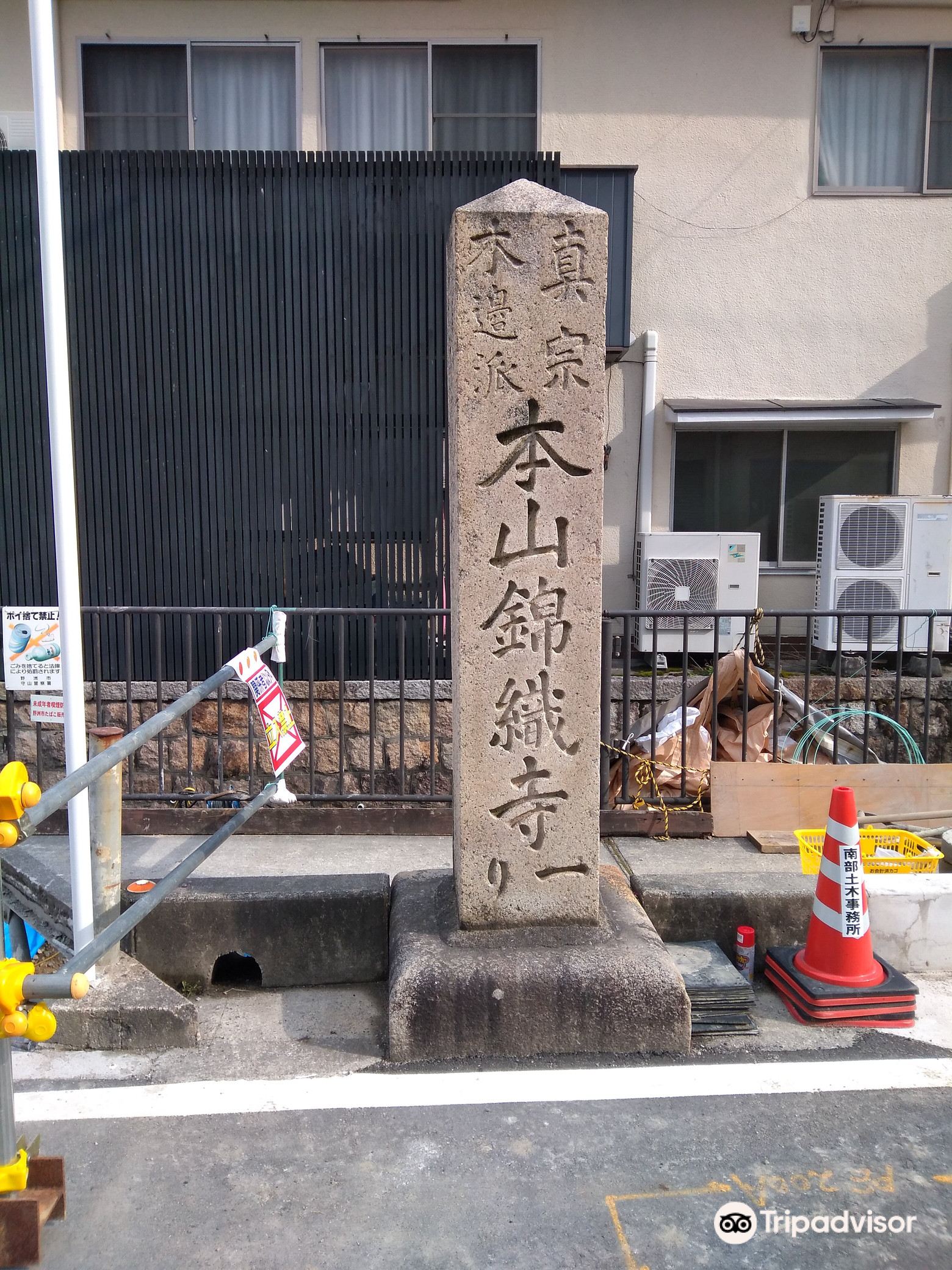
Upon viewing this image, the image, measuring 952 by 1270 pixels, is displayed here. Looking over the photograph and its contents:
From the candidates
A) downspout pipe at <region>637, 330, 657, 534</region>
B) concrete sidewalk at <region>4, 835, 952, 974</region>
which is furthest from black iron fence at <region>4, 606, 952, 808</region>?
downspout pipe at <region>637, 330, 657, 534</region>

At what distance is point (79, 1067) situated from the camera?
371 cm

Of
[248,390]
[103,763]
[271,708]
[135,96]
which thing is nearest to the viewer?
[103,763]

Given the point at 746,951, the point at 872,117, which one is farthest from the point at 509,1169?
the point at 872,117

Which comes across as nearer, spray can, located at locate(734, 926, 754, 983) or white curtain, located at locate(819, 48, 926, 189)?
spray can, located at locate(734, 926, 754, 983)

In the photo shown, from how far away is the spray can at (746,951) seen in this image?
435cm

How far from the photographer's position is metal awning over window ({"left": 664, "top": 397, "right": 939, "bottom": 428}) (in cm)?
945

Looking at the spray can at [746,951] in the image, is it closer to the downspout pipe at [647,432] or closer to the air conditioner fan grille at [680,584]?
the air conditioner fan grille at [680,584]

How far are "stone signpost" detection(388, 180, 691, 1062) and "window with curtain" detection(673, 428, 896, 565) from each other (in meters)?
6.49

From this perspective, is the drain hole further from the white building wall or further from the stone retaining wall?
the white building wall

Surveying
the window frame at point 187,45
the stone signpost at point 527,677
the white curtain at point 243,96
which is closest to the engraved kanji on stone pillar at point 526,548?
the stone signpost at point 527,677

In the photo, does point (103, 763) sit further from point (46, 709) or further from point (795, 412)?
point (795, 412)

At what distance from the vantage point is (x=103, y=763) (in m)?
3.18

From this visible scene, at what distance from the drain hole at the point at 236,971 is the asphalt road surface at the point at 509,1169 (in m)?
0.93

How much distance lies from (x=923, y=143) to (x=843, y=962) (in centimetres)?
908
